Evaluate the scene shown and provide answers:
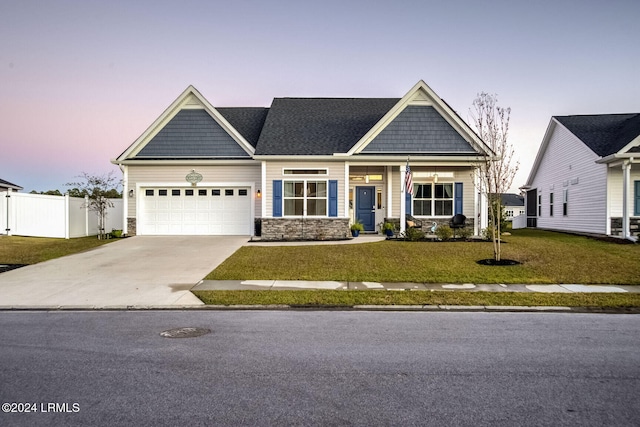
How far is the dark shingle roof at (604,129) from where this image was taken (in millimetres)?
20397

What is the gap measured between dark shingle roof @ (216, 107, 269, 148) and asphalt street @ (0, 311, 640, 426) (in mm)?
16160

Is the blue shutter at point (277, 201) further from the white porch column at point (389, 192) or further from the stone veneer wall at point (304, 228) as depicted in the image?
the white porch column at point (389, 192)

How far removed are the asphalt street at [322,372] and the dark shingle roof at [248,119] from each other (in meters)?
16.2

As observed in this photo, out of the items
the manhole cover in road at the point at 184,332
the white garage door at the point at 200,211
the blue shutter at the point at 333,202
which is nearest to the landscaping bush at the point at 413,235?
the blue shutter at the point at 333,202

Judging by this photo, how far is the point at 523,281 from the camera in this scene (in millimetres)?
11148

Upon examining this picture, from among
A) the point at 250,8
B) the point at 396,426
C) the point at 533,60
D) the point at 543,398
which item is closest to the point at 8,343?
the point at 396,426

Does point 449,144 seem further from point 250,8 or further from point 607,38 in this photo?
point 250,8

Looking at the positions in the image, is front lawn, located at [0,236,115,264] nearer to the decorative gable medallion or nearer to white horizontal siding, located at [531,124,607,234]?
the decorative gable medallion

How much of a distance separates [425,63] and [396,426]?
63.6ft

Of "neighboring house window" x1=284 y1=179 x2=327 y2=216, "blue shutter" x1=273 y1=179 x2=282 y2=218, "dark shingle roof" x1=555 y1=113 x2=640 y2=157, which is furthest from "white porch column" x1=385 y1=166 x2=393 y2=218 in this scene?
"dark shingle roof" x1=555 y1=113 x2=640 y2=157

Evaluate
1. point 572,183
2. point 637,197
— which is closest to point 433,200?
point 572,183

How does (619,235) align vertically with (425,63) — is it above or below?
below

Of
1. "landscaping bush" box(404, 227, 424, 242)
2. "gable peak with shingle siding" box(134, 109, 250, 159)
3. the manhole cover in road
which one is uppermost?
"gable peak with shingle siding" box(134, 109, 250, 159)

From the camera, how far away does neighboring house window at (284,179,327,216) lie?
65.8 ft
